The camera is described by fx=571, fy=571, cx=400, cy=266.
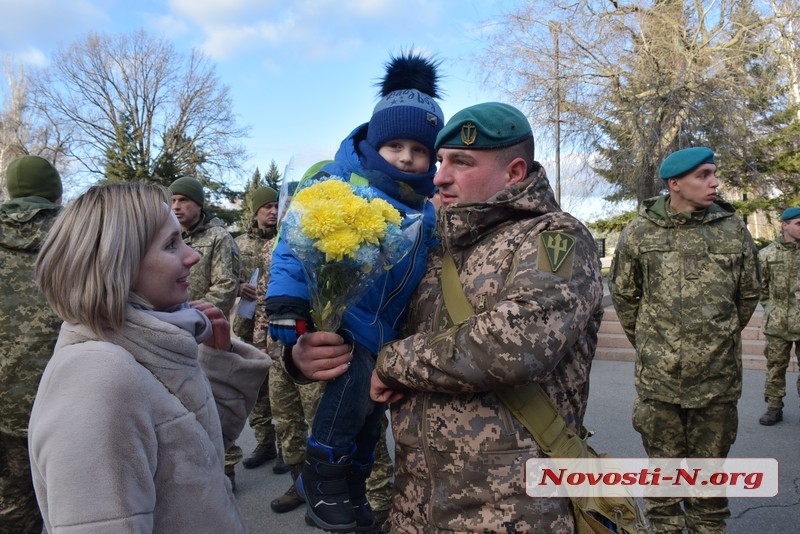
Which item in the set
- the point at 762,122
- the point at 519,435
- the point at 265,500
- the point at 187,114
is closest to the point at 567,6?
the point at 762,122

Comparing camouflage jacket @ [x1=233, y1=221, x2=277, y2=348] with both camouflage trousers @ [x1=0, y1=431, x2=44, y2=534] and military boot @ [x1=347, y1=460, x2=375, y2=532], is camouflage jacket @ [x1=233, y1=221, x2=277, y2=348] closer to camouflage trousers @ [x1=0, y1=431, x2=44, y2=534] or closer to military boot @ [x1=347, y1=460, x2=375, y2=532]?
camouflage trousers @ [x1=0, y1=431, x2=44, y2=534]

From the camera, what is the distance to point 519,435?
1.72 m

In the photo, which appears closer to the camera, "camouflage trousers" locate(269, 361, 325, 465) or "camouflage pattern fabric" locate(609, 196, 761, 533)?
"camouflage pattern fabric" locate(609, 196, 761, 533)

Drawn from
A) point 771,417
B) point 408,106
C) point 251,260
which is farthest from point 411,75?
point 771,417

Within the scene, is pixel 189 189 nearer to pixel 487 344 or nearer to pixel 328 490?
pixel 328 490

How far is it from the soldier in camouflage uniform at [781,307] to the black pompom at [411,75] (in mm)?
6240

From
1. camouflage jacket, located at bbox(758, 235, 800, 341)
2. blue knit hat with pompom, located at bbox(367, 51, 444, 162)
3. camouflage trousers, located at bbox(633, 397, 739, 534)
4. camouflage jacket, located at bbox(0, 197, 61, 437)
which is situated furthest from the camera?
camouflage jacket, located at bbox(758, 235, 800, 341)

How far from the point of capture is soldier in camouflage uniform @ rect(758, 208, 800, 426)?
681 centimetres

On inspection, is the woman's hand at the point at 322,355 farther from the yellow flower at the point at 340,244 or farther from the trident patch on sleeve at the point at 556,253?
the trident patch on sleeve at the point at 556,253

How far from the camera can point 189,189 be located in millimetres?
5133

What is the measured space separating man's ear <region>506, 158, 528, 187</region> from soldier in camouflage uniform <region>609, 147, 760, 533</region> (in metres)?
2.50

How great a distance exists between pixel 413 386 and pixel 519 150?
877 mm

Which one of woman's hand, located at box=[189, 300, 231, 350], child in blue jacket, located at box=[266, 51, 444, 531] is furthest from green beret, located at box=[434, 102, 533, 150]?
woman's hand, located at box=[189, 300, 231, 350]

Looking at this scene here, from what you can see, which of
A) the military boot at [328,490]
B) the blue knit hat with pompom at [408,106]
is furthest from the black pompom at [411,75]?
the military boot at [328,490]
